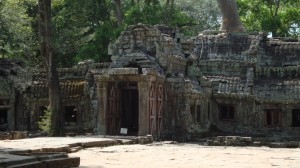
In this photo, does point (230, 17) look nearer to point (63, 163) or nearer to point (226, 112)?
point (226, 112)

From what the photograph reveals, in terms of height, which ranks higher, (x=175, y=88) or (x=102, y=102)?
(x=175, y=88)

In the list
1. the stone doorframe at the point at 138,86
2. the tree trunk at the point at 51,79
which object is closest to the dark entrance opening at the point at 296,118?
the stone doorframe at the point at 138,86

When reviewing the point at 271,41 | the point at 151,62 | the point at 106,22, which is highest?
the point at 106,22

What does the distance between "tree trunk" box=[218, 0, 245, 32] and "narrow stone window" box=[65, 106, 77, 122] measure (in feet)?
37.7

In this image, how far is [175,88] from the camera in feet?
72.3

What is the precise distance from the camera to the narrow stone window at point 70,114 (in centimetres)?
2730

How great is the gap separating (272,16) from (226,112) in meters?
15.1

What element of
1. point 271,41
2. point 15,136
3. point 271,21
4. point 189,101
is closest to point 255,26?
point 271,21

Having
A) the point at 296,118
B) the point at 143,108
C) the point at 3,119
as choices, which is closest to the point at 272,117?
the point at 296,118

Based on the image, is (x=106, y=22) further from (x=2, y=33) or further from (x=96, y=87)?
(x=96, y=87)

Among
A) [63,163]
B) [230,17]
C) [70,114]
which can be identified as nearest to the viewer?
[63,163]

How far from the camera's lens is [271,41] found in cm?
2695

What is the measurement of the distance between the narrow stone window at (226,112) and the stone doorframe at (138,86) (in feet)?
18.0

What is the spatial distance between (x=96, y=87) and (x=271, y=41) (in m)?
10.5
